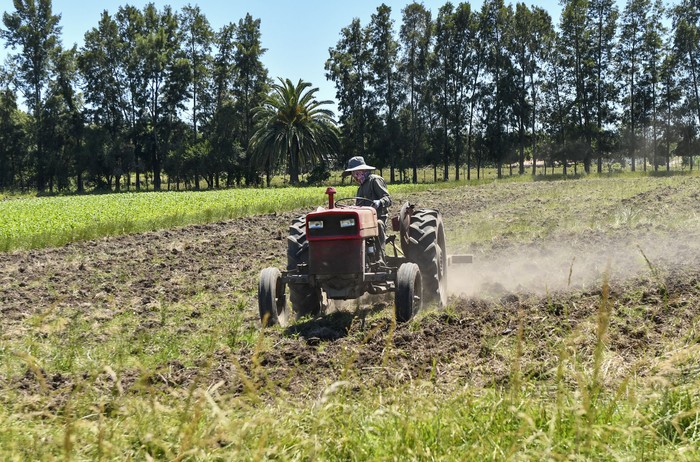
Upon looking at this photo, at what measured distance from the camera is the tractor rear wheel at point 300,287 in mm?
7777

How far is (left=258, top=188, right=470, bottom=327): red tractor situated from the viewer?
23.2 feet

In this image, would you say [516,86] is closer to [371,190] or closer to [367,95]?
[367,95]

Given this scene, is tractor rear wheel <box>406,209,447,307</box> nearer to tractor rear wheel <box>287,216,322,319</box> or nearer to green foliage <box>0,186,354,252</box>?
tractor rear wheel <box>287,216,322,319</box>

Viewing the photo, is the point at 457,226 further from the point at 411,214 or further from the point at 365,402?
the point at 365,402

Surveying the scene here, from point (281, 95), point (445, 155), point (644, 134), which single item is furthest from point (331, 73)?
point (644, 134)

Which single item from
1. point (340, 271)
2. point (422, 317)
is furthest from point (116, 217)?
point (422, 317)

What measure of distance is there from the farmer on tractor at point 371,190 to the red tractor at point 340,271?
193mm

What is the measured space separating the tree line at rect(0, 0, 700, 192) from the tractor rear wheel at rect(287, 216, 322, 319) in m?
44.5

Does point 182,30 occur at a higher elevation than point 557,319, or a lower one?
higher

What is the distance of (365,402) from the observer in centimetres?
418

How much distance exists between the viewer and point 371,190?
322 inches

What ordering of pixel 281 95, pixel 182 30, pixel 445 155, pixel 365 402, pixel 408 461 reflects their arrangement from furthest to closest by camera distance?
pixel 182 30 → pixel 445 155 → pixel 281 95 → pixel 365 402 → pixel 408 461

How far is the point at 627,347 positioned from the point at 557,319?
106cm

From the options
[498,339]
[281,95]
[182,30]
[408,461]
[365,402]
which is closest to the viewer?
[408,461]
